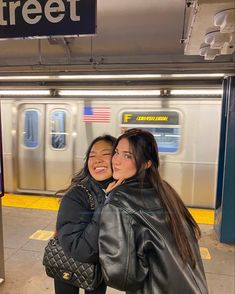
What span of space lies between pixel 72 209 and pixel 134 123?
429 cm

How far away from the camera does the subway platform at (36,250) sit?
323 cm

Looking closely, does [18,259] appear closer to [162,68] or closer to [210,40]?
[162,68]

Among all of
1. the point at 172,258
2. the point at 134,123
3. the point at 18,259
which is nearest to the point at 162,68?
the point at 134,123

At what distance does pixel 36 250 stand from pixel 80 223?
9.23ft

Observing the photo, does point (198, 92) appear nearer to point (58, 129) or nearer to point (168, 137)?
point (168, 137)

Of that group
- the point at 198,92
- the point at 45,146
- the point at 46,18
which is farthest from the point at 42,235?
the point at 198,92

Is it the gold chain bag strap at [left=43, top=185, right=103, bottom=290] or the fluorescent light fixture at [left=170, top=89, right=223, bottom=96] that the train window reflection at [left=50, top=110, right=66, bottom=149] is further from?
the gold chain bag strap at [left=43, top=185, right=103, bottom=290]

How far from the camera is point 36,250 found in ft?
13.2

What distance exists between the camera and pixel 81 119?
5996mm

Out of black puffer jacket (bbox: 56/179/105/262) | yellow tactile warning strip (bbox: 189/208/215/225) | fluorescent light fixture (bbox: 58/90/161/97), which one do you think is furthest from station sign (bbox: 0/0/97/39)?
yellow tactile warning strip (bbox: 189/208/215/225)

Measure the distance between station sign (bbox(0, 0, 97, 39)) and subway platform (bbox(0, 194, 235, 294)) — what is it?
8.71 feet

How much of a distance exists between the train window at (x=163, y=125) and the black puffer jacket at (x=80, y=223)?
4063 millimetres

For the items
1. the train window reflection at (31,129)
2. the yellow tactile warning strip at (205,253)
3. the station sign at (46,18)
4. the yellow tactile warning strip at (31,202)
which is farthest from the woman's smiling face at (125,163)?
the train window reflection at (31,129)

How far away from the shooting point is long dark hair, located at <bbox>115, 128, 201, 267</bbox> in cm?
135
